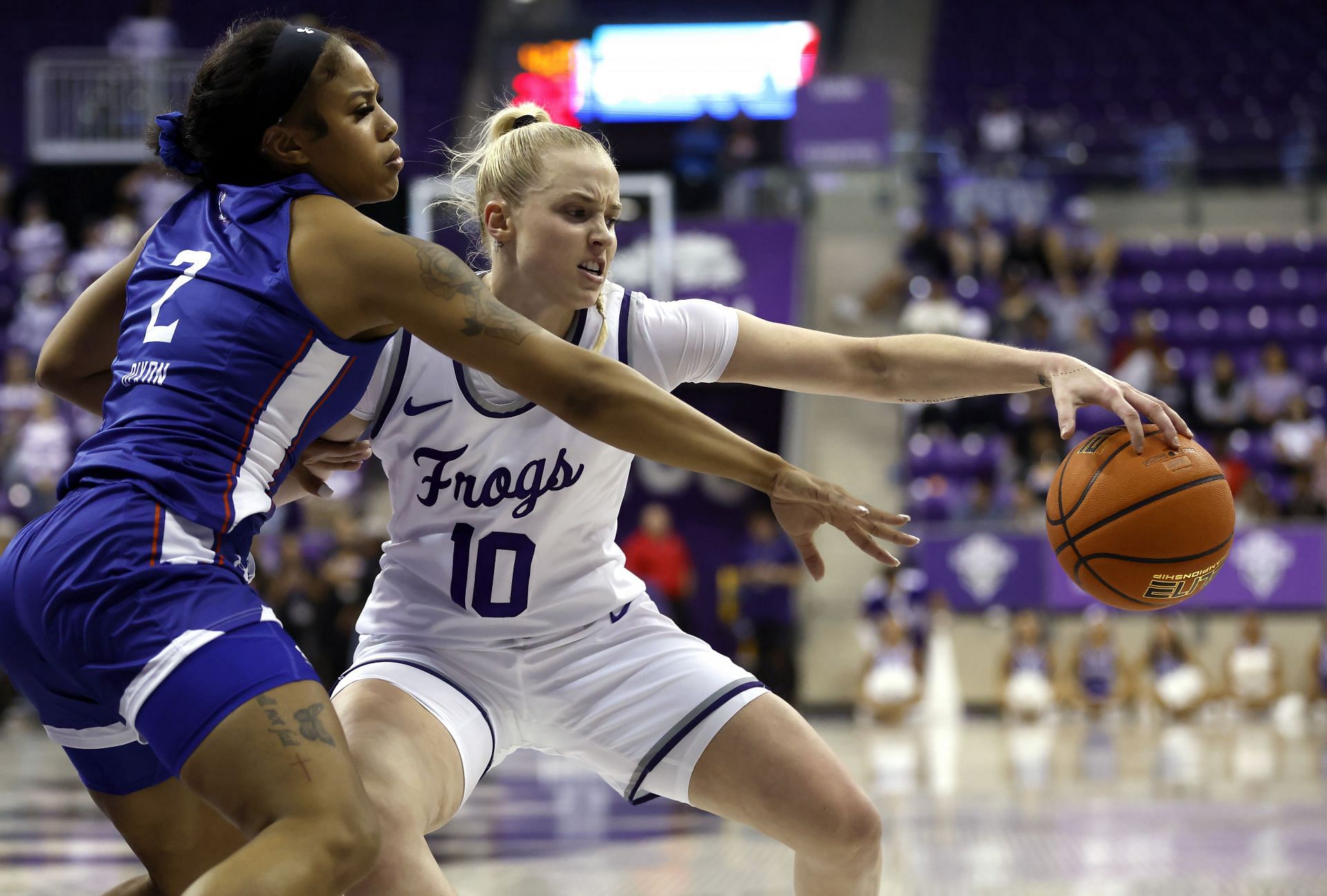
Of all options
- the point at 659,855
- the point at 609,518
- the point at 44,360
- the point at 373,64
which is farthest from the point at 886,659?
the point at 44,360

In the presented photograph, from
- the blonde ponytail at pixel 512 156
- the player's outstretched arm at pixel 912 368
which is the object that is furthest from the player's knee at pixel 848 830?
the blonde ponytail at pixel 512 156

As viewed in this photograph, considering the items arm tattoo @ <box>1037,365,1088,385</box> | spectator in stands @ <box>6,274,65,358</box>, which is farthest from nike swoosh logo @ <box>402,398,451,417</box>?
spectator in stands @ <box>6,274,65,358</box>

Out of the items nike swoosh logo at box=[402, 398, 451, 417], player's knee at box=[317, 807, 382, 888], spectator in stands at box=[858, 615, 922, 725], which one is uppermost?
nike swoosh logo at box=[402, 398, 451, 417]

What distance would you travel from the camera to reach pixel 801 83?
50.2 ft

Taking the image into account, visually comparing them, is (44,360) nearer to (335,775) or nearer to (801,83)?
(335,775)

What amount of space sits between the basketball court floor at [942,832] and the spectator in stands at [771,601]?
2388 mm

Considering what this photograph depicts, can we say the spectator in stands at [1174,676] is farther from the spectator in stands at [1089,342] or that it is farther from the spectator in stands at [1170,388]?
the spectator in stands at [1089,342]

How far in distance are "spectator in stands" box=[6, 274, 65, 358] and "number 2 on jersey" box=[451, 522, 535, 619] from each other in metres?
11.6

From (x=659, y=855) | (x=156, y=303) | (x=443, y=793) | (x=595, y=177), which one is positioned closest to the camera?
(x=156, y=303)

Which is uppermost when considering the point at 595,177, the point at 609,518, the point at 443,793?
the point at 595,177

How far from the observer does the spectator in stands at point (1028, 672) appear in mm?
10570

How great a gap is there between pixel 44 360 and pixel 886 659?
8.75 meters

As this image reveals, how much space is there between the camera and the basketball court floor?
4664 mm

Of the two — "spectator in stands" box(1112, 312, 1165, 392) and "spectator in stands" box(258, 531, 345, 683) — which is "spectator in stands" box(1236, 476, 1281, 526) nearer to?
"spectator in stands" box(1112, 312, 1165, 392)
